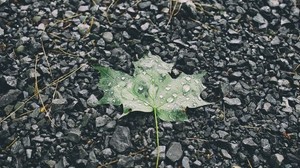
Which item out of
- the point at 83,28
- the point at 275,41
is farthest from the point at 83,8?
the point at 275,41

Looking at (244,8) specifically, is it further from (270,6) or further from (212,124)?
(212,124)

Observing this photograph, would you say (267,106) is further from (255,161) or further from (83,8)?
(83,8)

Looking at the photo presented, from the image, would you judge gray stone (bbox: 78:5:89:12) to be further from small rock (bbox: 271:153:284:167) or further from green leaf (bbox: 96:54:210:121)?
small rock (bbox: 271:153:284:167)

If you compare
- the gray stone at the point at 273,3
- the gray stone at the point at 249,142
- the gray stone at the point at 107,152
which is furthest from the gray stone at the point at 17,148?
the gray stone at the point at 273,3

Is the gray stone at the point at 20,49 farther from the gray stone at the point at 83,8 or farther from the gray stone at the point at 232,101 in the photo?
the gray stone at the point at 232,101

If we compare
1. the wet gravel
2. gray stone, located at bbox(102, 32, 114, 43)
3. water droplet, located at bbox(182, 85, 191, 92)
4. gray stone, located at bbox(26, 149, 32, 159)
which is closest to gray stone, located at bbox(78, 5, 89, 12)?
the wet gravel

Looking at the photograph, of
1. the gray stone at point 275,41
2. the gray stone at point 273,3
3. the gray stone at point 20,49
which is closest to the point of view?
the gray stone at point 20,49

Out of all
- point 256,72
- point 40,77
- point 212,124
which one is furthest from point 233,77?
point 40,77
